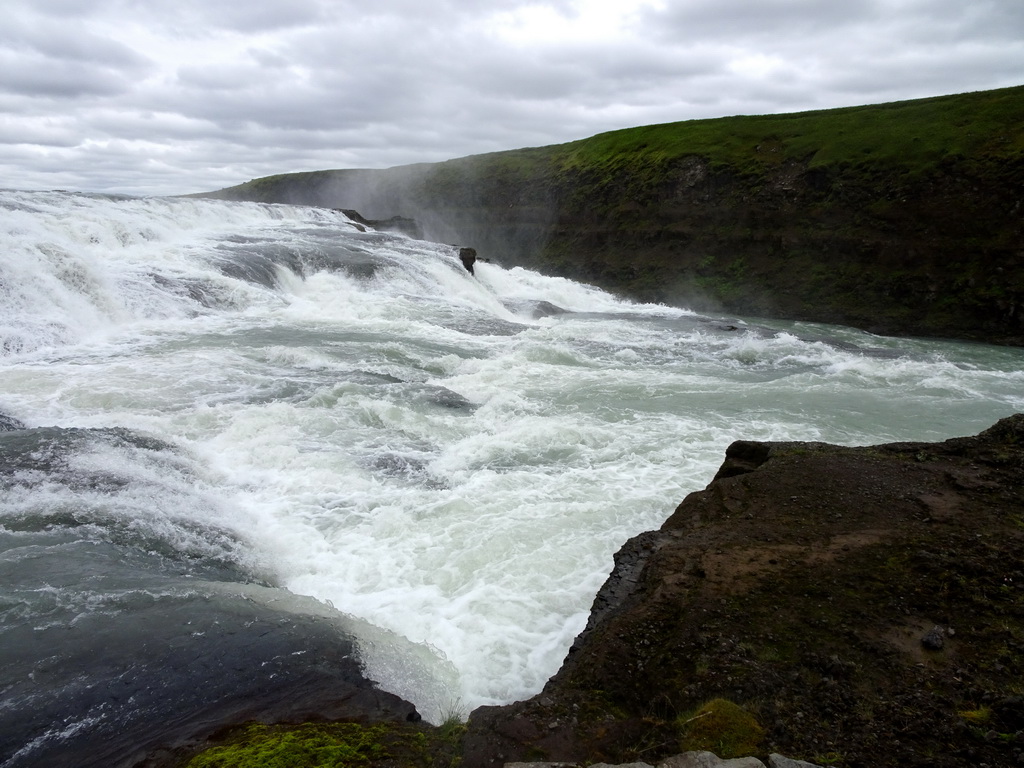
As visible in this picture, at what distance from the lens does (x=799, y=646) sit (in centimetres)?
495

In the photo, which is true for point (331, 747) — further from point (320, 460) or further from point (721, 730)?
point (320, 460)

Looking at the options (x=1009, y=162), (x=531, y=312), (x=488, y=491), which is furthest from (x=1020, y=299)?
(x=488, y=491)

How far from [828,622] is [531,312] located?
24.9m

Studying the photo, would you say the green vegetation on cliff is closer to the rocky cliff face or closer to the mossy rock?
the rocky cliff face

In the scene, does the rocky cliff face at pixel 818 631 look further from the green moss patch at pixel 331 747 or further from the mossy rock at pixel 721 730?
the green moss patch at pixel 331 747

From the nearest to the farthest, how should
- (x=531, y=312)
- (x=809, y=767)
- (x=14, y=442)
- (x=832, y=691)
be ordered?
(x=809, y=767), (x=832, y=691), (x=14, y=442), (x=531, y=312)

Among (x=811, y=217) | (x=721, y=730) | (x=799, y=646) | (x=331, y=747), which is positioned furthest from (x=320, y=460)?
(x=811, y=217)

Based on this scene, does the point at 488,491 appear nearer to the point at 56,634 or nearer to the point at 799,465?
the point at 799,465

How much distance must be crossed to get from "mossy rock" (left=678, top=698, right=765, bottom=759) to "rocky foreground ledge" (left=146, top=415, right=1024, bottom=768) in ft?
0.04

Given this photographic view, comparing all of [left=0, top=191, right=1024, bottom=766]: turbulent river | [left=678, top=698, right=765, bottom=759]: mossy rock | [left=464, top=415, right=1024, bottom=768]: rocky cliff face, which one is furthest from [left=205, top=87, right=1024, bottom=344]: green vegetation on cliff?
[left=678, top=698, right=765, bottom=759]: mossy rock

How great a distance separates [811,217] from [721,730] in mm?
Result: 36090

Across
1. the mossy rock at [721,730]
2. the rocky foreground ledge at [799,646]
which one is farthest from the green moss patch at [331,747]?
the mossy rock at [721,730]

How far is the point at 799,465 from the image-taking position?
8.20 m

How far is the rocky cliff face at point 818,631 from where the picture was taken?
4102 millimetres
